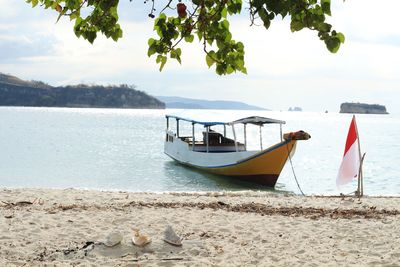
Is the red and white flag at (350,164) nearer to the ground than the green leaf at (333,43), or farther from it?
nearer to the ground

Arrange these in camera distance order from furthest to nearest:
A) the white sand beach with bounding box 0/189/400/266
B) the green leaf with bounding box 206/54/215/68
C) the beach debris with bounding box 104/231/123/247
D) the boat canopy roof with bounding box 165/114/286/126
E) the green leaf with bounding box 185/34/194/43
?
the boat canopy roof with bounding box 165/114/286/126 → the beach debris with bounding box 104/231/123/247 → the white sand beach with bounding box 0/189/400/266 → the green leaf with bounding box 185/34/194/43 → the green leaf with bounding box 206/54/215/68

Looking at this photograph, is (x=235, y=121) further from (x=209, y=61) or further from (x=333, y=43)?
(x=333, y=43)

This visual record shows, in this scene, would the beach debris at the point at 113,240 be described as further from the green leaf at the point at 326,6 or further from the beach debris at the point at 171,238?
the green leaf at the point at 326,6

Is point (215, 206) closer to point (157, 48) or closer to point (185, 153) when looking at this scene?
point (157, 48)

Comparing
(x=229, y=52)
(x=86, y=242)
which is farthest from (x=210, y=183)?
(x=229, y=52)

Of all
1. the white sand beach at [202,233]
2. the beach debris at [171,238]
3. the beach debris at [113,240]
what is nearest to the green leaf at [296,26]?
the white sand beach at [202,233]

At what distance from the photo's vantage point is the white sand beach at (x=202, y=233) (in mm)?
7398

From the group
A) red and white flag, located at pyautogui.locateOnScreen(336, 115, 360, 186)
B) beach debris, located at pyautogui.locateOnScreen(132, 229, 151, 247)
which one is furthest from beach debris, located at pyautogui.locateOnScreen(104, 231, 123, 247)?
red and white flag, located at pyautogui.locateOnScreen(336, 115, 360, 186)

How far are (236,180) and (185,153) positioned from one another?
4.95 meters

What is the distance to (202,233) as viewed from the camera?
888cm

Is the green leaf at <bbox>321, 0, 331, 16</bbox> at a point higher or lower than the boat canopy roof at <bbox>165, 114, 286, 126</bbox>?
higher

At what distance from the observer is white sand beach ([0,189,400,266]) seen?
7.40 m

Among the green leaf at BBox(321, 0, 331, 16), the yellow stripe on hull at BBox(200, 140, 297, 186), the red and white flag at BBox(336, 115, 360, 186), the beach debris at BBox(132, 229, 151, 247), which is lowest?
the yellow stripe on hull at BBox(200, 140, 297, 186)

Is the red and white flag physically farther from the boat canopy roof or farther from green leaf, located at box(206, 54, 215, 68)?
green leaf, located at box(206, 54, 215, 68)
